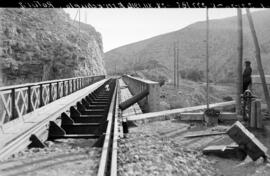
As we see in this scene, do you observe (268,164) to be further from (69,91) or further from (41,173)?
(69,91)

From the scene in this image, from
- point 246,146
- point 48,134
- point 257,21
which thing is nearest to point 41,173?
point 48,134

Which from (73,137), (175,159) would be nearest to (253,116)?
(175,159)

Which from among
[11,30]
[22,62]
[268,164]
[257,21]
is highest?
[257,21]

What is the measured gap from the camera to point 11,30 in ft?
171

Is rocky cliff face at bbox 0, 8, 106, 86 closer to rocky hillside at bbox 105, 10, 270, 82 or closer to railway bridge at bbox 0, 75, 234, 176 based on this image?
rocky hillside at bbox 105, 10, 270, 82

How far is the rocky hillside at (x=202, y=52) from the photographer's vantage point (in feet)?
301

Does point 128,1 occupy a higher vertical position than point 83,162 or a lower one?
higher

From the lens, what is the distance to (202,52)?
433 feet

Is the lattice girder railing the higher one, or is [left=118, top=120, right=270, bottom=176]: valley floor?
the lattice girder railing

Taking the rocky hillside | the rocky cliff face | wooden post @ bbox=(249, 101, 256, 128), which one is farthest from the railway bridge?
the rocky hillside

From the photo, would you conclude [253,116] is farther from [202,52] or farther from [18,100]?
A: [202,52]

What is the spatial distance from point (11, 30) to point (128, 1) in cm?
5720

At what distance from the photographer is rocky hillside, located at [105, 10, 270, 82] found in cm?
9169

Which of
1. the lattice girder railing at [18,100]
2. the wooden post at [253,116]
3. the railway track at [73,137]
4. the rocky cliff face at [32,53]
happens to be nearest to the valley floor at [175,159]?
the railway track at [73,137]
